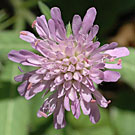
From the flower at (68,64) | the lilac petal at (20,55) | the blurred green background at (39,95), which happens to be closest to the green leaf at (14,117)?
the blurred green background at (39,95)

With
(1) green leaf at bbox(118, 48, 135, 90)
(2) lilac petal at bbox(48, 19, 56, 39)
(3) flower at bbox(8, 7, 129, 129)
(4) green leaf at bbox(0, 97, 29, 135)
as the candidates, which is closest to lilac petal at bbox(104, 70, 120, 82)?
(3) flower at bbox(8, 7, 129, 129)

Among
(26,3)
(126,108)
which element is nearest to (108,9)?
(26,3)

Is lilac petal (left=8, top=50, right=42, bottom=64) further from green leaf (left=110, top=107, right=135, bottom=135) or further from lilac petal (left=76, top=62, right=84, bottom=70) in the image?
green leaf (left=110, top=107, right=135, bottom=135)

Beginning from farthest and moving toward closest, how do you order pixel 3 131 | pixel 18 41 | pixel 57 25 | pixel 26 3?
pixel 26 3 < pixel 18 41 < pixel 3 131 < pixel 57 25

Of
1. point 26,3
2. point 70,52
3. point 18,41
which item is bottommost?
point 70,52

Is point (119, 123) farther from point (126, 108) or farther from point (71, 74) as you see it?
point (71, 74)

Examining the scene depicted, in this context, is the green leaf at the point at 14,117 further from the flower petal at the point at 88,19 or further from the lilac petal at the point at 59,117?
the flower petal at the point at 88,19

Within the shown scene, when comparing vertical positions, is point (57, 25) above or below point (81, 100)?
above
